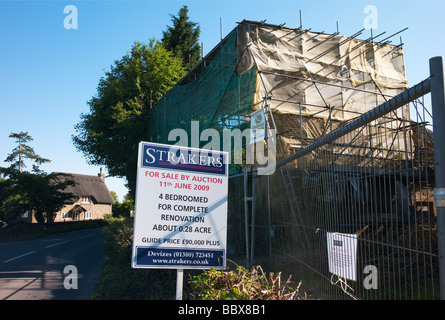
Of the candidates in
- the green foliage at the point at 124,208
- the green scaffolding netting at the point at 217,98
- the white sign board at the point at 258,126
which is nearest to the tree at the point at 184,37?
the green scaffolding netting at the point at 217,98

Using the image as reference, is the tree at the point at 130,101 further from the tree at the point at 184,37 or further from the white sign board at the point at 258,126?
the white sign board at the point at 258,126

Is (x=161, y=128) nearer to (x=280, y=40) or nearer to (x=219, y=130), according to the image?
(x=219, y=130)

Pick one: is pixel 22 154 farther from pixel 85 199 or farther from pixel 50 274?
pixel 50 274

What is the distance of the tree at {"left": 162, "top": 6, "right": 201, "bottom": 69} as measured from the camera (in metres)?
35.0

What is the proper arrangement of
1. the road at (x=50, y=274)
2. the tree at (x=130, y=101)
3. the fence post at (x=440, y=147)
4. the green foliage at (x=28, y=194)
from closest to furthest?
the fence post at (x=440, y=147), the road at (x=50, y=274), the tree at (x=130, y=101), the green foliage at (x=28, y=194)

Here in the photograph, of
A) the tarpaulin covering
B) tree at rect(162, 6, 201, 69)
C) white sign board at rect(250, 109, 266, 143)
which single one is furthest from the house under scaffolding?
tree at rect(162, 6, 201, 69)

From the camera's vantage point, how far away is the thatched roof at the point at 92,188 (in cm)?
4811

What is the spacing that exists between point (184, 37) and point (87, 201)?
27561mm

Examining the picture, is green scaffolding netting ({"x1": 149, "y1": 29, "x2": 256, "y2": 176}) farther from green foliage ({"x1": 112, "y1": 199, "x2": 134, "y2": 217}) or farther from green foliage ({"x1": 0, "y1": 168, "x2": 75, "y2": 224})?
green foliage ({"x1": 112, "y1": 199, "x2": 134, "y2": 217})

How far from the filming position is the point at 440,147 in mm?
2555

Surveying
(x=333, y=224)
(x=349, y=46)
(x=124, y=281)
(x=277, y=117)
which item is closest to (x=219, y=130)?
(x=277, y=117)

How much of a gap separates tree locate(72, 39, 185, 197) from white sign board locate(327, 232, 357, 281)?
19.8m

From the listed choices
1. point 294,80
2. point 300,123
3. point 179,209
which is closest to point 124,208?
point 294,80

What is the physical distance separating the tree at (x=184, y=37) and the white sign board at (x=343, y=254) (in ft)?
106
